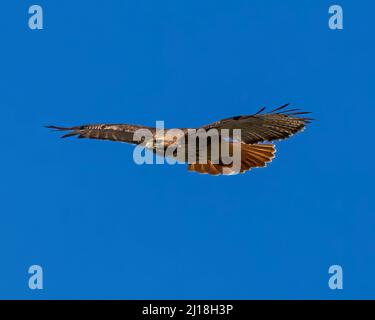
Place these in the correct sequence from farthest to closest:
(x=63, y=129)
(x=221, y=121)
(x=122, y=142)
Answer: (x=63, y=129) < (x=122, y=142) < (x=221, y=121)

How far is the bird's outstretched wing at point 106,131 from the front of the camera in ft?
40.5

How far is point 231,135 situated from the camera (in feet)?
40.2

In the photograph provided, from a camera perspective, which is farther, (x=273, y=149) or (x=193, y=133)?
(x=273, y=149)

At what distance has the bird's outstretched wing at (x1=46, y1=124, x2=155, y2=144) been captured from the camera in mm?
12344

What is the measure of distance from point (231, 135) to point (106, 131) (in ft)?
6.16

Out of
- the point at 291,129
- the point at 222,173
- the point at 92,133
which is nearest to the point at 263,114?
the point at 291,129

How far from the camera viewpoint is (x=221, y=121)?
11.4 meters

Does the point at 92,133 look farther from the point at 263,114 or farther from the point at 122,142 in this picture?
the point at 263,114

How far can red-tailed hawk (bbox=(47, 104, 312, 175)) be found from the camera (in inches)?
470

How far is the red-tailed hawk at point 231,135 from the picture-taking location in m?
11.9

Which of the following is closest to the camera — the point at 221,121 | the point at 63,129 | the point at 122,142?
the point at 221,121
